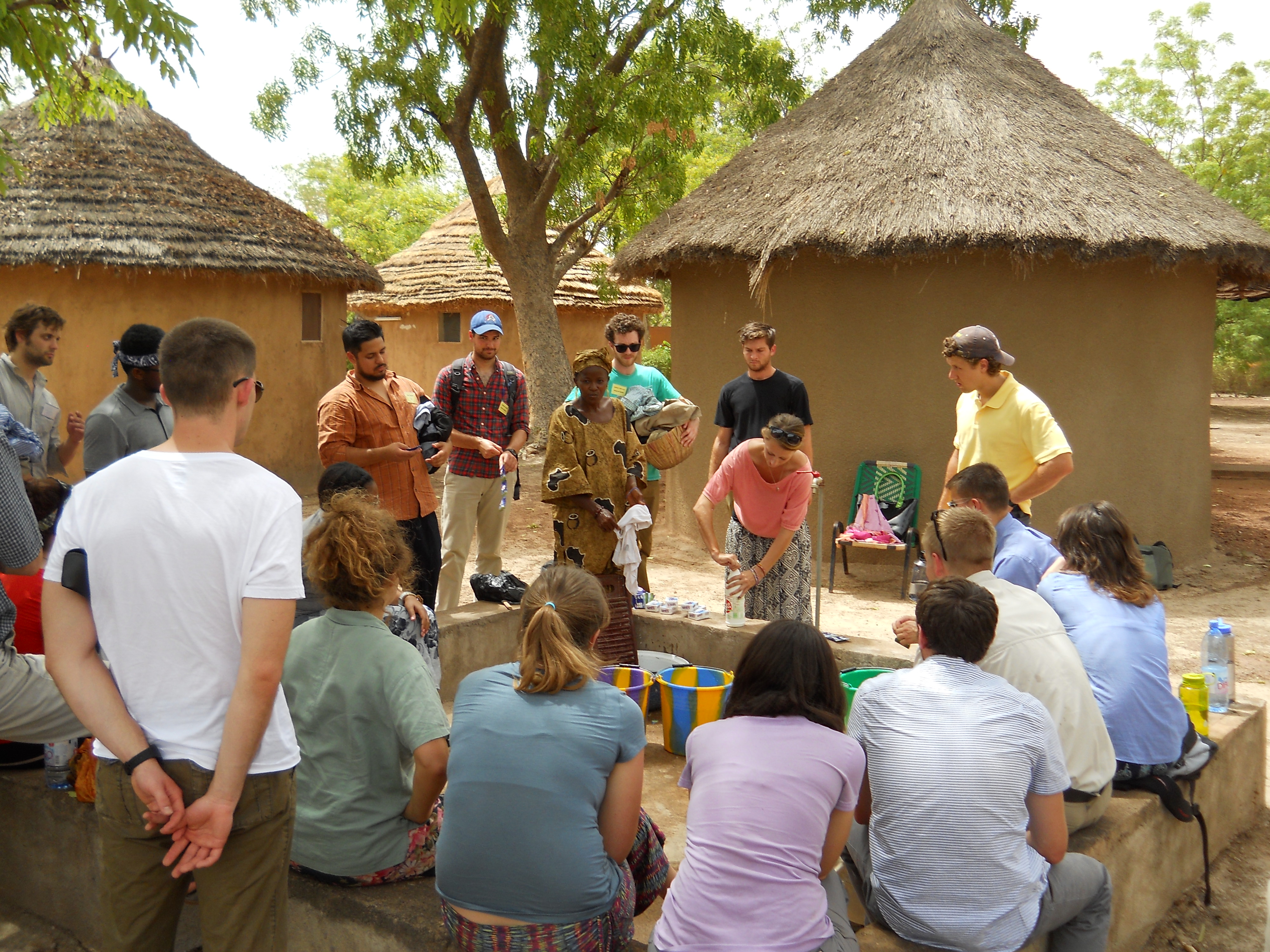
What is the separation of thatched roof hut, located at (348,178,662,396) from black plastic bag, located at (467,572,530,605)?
36.0ft

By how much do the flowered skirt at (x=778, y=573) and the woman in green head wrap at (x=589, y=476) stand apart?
0.52 m

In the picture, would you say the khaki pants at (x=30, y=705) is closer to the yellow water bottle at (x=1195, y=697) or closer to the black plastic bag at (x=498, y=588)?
the black plastic bag at (x=498, y=588)

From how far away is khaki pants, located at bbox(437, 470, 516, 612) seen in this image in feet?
18.4

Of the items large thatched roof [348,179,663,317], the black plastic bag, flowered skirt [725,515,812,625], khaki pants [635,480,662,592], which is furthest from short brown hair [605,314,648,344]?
large thatched roof [348,179,663,317]

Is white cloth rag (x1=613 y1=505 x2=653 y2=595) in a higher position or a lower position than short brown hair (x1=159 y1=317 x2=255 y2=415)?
lower

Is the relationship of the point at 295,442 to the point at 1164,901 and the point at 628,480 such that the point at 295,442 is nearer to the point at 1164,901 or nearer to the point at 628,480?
the point at 628,480

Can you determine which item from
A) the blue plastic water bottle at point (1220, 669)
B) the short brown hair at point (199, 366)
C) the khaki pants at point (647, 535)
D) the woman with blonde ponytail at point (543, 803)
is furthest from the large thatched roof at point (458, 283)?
the short brown hair at point (199, 366)

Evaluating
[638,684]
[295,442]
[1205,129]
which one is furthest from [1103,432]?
[1205,129]

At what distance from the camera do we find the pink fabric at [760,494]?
4613 millimetres

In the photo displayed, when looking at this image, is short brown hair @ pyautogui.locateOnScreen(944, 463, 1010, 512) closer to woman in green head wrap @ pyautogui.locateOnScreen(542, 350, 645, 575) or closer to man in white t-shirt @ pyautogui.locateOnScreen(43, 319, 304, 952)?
woman in green head wrap @ pyautogui.locateOnScreen(542, 350, 645, 575)

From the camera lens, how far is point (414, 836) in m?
2.73

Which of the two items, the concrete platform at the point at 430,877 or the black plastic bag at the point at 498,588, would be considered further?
the black plastic bag at the point at 498,588

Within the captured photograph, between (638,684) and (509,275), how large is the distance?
8.62 m

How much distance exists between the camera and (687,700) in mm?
4066
